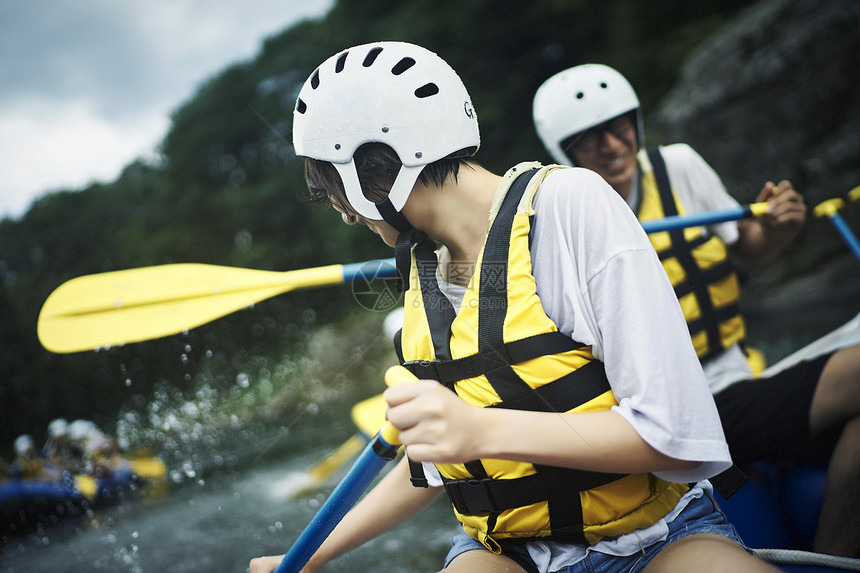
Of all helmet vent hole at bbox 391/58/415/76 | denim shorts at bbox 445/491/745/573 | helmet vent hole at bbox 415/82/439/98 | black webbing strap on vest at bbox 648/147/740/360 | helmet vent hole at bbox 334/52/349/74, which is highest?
helmet vent hole at bbox 334/52/349/74

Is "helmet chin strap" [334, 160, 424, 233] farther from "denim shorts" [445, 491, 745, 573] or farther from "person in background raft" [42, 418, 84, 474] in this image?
"person in background raft" [42, 418, 84, 474]

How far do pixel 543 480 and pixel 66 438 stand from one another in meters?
9.58

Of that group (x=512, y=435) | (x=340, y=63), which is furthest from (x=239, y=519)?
(x=512, y=435)

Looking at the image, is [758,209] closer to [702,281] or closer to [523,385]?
[702,281]

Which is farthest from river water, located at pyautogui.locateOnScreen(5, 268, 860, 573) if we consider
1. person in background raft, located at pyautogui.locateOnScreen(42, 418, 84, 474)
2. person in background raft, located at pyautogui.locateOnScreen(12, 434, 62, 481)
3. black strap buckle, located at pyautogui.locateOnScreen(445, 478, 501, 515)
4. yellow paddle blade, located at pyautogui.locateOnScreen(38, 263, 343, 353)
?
black strap buckle, located at pyautogui.locateOnScreen(445, 478, 501, 515)

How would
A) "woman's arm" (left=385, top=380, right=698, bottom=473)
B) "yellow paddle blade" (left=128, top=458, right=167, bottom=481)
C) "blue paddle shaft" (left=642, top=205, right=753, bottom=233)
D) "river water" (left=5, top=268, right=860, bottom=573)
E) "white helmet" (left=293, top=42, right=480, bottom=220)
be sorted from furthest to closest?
"yellow paddle blade" (left=128, top=458, right=167, bottom=481)
"river water" (left=5, top=268, right=860, bottom=573)
"blue paddle shaft" (left=642, top=205, right=753, bottom=233)
"white helmet" (left=293, top=42, right=480, bottom=220)
"woman's arm" (left=385, top=380, right=698, bottom=473)

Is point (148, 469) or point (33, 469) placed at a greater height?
point (33, 469)

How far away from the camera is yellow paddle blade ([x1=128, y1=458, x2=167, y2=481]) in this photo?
23.6 feet

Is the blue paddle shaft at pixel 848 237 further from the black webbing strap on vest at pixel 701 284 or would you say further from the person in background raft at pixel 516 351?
the person in background raft at pixel 516 351

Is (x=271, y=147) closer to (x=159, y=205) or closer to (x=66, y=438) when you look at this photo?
(x=159, y=205)

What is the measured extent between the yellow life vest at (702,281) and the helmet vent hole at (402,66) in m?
1.15

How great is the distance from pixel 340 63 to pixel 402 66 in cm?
13

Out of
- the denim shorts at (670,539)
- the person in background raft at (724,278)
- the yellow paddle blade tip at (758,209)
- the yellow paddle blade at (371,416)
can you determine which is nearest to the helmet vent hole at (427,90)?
the denim shorts at (670,539)

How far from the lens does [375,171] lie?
1167mm
